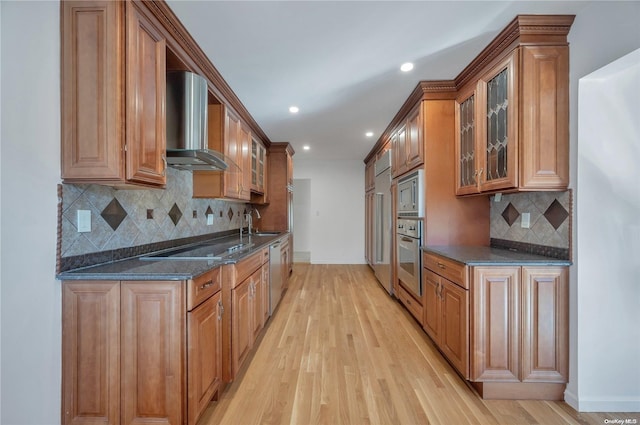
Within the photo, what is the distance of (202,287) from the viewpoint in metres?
1.57

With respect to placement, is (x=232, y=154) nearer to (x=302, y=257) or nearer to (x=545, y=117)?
(x=545, y=117)

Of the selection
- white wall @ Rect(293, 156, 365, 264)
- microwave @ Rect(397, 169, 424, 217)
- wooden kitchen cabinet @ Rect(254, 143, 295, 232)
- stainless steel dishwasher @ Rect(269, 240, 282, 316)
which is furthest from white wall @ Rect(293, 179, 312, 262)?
microwave @ Rect(397, 169, 424, 217)

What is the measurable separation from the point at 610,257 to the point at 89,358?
309 centimetres

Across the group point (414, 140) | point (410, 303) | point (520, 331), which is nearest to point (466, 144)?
point (414, 140)

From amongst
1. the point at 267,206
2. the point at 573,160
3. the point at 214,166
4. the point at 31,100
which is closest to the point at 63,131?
the point at 31,100

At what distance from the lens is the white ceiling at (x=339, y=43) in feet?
5.52

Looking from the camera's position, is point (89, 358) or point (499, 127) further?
point (499, 127)

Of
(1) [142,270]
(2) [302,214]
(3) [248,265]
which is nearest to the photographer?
(1) [142,270]

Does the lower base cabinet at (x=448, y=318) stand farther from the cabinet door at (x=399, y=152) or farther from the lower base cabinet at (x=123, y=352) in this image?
the lower base cabinet at (x=123, y=352)

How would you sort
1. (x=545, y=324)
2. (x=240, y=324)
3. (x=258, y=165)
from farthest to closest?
(x=258, y=165) → (x=240, y=324) → (x=545, y=324)

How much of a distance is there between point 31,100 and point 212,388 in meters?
1.86

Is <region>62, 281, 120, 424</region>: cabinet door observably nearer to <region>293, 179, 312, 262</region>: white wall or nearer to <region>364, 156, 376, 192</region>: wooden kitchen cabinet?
<region>364, 156, 376, 192</region>: wooden kitchen cabinet

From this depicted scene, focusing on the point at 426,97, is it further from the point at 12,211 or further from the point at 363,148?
the point at 12,211

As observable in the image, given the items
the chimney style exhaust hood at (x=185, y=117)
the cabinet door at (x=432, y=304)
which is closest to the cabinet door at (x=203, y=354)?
the chimney style exhaust hood at (x=185, y=117)
